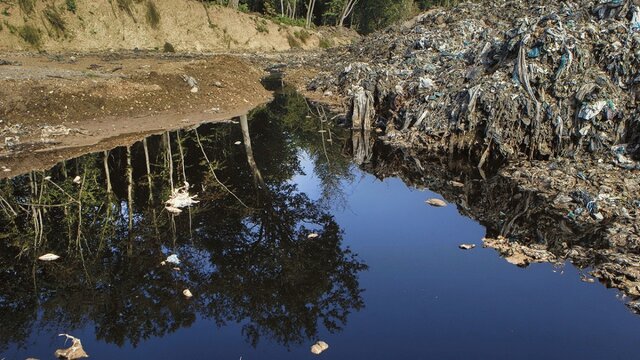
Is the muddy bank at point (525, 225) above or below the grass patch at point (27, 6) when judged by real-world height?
below

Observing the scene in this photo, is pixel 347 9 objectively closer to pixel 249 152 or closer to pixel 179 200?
pixel 249 152

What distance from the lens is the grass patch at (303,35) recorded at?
39.2 metres

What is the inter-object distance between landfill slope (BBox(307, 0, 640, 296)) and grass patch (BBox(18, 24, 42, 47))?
1880 cm

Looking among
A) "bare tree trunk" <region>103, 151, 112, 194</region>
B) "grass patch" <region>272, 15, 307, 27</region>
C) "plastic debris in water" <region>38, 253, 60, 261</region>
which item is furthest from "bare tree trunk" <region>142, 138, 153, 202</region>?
"grass patch" <region>272, 15, 307, 27</region>

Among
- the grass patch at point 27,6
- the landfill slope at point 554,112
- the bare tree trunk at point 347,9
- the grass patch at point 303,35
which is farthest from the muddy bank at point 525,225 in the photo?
the bare tree trunk at point 347,9

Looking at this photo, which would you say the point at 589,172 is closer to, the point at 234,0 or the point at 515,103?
the point at 515,103

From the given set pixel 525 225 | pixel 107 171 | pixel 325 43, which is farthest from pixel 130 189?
pixel 325 43

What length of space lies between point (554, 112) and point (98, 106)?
11.3 m

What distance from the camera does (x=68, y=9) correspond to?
26703 millimetres

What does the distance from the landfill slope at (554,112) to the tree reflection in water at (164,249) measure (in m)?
3.18

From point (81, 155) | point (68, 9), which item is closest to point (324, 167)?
point (81, 155)

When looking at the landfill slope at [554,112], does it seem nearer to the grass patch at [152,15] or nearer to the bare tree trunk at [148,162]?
the bare tree trunk at [148,162]

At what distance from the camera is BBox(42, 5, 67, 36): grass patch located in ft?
84.0

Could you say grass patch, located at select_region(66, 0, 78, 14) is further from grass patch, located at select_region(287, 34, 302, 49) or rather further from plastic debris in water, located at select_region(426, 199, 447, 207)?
plastic debris in water, located at select_region(426, 199, 447, 207)
